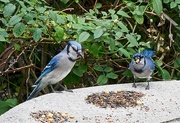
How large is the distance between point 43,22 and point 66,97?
69 cm

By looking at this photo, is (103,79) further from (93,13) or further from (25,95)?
(25,95)

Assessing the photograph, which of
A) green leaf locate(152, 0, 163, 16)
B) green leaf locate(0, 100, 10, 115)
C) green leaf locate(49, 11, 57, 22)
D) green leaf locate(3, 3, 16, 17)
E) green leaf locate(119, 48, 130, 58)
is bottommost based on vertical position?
green leaf locate(0, 100, 10, 115)

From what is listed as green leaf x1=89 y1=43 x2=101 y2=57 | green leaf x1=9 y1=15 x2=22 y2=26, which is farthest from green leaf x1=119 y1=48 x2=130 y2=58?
green leaf x1=9 y1=15 x2=22 y2=26

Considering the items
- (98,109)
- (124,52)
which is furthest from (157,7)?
(98,109)

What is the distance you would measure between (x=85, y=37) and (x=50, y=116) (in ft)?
2.69

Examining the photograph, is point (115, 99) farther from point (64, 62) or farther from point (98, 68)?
point (98, 68)

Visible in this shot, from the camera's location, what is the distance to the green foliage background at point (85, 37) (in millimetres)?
3102

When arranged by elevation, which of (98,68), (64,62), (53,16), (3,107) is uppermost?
(53,16)

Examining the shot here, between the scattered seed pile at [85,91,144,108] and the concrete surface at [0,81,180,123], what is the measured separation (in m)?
0.04

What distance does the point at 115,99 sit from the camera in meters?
2.65

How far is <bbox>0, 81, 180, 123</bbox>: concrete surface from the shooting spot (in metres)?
2.32

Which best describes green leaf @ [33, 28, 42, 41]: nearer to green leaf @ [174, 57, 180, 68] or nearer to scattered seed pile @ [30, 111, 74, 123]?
scattered seed pile @ [30, 111, 74, 123]

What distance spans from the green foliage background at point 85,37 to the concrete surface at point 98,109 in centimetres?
48

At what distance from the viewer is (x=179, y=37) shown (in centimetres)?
434
